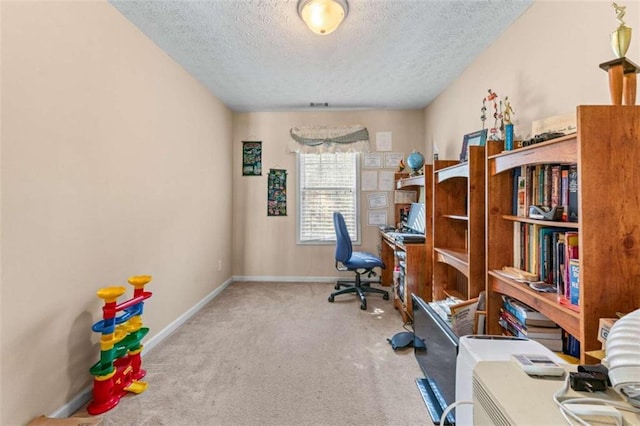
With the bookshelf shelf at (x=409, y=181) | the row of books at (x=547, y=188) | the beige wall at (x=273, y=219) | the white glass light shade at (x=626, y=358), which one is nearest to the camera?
the white glass light shade at (x=626, y=358)

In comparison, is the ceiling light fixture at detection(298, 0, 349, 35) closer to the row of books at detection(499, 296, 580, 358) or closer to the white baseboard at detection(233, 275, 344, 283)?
the row of books at detection(499, 296, 580, 358)

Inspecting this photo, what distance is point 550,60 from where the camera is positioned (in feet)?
5.24

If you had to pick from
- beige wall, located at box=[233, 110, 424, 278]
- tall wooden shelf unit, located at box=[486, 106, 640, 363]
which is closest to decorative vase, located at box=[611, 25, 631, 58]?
tall wooden shelf unit, located at box=[486, 106, 640, 363]

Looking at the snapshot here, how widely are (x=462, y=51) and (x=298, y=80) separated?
152 cm

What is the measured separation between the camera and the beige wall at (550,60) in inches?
51.8

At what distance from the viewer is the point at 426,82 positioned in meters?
2.89

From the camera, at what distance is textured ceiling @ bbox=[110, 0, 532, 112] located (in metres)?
1.77

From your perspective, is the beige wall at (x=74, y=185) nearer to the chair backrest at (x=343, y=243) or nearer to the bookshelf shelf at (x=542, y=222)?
the chair backrest at (x=343, y=243)

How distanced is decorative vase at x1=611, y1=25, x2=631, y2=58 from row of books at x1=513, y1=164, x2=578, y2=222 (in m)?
0.45

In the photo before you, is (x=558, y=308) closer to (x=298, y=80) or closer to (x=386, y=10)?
(x=386, y=10)

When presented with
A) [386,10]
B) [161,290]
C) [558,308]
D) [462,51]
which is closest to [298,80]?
[386,10]

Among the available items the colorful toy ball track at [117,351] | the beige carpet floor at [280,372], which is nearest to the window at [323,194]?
the beige carpet floor at [280,372]

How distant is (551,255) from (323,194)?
112 inches

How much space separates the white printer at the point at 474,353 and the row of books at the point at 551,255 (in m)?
0.25
